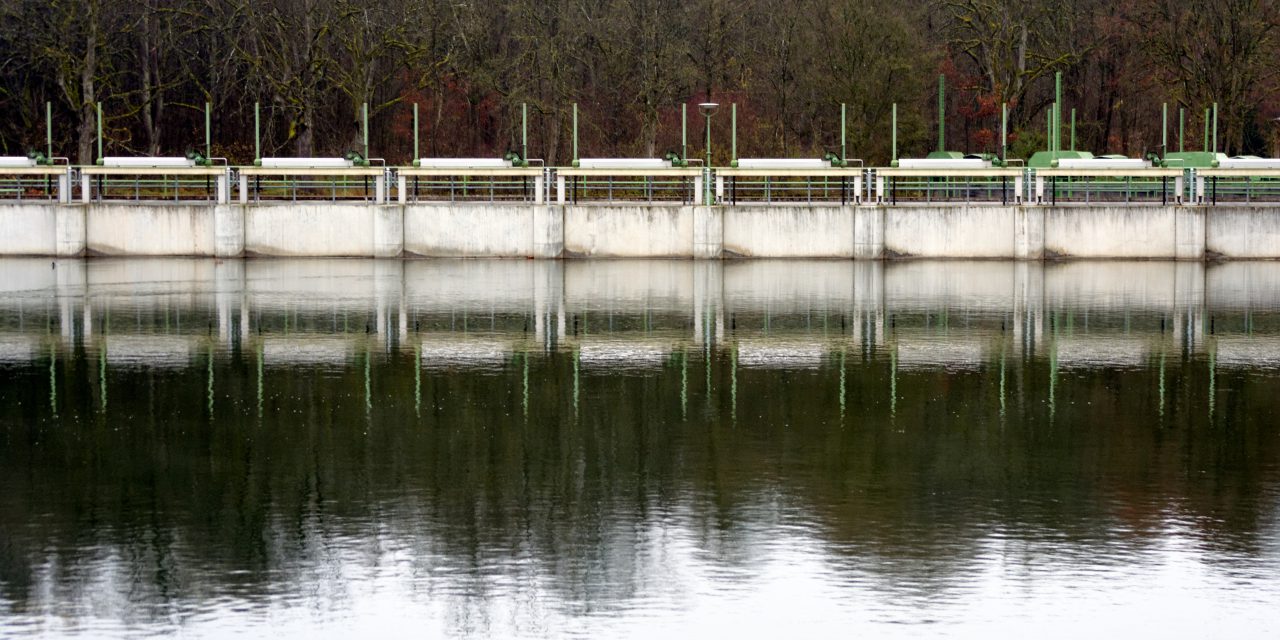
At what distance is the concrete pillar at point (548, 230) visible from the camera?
6625cm

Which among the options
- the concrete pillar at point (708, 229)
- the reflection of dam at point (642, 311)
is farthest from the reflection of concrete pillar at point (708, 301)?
the concrete pillar at point (708, 229)

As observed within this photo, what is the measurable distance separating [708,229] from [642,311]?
69.7 feet

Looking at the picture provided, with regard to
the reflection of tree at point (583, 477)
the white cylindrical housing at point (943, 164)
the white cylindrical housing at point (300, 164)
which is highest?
the white cylindrical housing at point (300, 164)

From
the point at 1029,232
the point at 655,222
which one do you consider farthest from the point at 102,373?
the point at 1029,232

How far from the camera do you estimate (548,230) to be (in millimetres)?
66312

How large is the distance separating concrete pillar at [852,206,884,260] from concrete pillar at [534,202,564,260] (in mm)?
11115

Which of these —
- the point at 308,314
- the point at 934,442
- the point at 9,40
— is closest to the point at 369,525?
the point at 934,442

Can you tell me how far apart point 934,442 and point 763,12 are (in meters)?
74.9

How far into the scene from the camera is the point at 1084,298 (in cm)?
4978

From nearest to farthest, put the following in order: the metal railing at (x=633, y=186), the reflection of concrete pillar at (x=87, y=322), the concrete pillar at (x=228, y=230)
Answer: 1. the reflection of concrete pillar at (x=87, y=322)
2. the concrete pillar at (x=228, y=230)
3. the metal railing at (x=633, y=186)

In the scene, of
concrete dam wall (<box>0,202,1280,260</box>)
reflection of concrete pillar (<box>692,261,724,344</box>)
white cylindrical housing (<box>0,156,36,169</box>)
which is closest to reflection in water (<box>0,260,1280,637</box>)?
reflection of concrete pillar (<box>692,261,724,344</box>)

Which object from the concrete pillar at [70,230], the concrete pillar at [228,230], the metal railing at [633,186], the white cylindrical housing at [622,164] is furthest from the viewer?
the white cylindrical housing at [622,164]

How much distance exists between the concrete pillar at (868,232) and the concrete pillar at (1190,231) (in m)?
10.9

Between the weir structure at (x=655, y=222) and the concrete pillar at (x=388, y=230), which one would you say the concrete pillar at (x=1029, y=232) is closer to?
the weir structure at (x=655, y=222)
